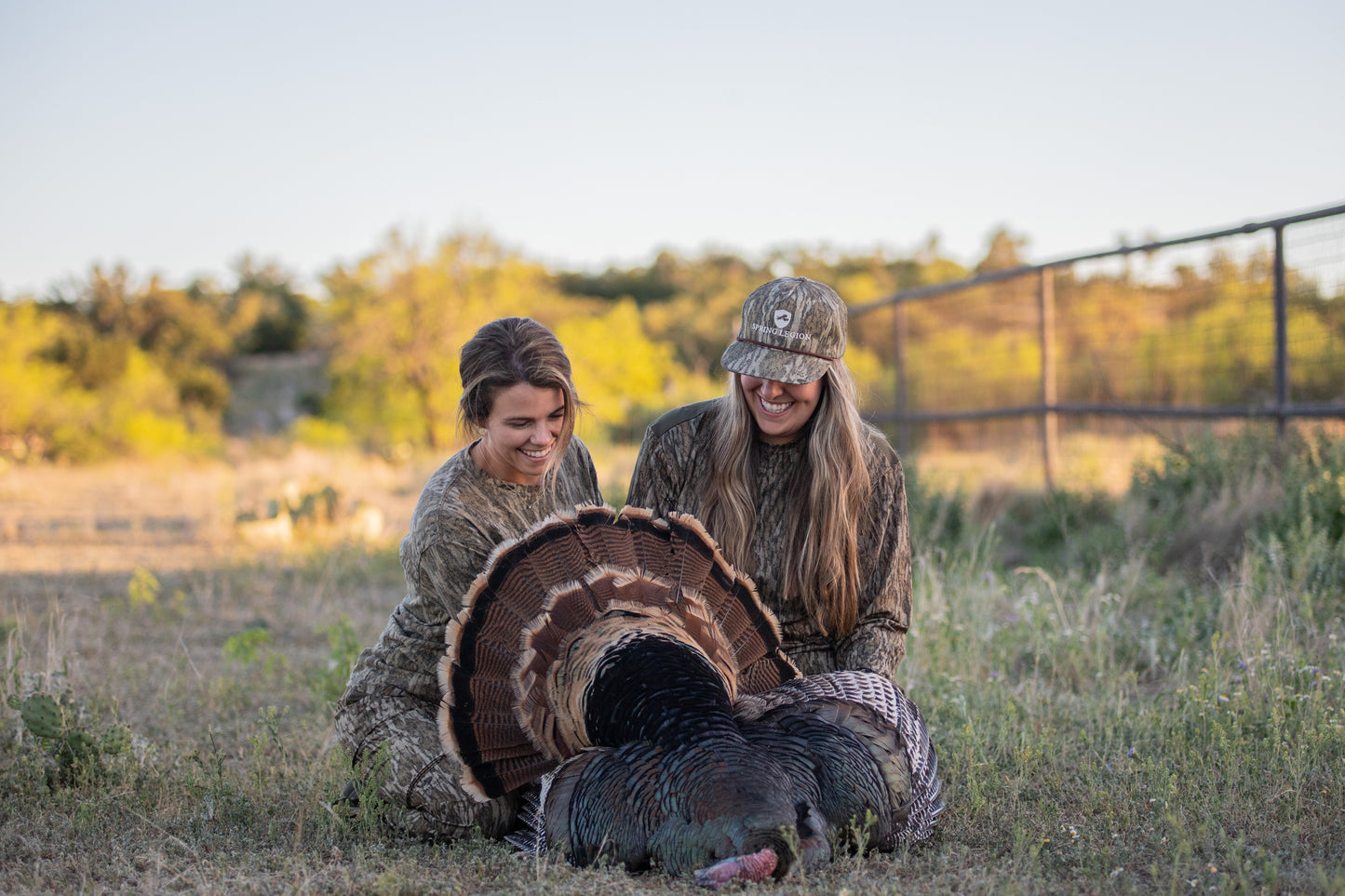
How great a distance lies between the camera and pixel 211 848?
2.89 meters

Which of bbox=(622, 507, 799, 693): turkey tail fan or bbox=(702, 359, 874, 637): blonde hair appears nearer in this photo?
bbox=(622, 507, 799, 693): turkey tail fan

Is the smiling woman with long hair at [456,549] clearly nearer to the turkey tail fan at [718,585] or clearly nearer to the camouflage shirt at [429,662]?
the camouflage shirt at [429,662]

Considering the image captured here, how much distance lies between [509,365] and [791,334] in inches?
36.8

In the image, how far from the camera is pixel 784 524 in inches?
137

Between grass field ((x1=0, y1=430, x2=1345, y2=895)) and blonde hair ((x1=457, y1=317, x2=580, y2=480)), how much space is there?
4.54 ft

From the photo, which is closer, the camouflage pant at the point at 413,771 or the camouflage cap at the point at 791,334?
the camouflage pant at the point at 413,771

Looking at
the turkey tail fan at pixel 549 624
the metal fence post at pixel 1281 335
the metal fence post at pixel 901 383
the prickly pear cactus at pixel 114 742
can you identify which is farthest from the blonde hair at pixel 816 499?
the metal fence post at pixel 901 383

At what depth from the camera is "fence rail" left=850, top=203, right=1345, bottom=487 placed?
6.64 metres

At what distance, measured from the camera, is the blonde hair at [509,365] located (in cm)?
316

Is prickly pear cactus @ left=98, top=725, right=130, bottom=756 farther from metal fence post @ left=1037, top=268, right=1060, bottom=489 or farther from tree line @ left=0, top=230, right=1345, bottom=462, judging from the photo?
metal fence post @ left=1037, top=268, right=1060, bottom=489

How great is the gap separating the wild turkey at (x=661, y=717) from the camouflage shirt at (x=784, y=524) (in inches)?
14.9

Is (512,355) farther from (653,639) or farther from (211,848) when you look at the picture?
(211,848)

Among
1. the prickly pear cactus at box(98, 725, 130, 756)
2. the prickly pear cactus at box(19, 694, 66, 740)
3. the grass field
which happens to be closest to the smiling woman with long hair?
the grass field

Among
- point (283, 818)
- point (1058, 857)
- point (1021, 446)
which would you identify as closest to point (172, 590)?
point (283, 818)
